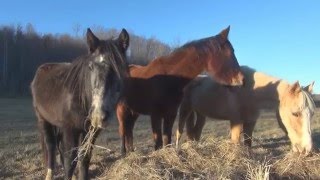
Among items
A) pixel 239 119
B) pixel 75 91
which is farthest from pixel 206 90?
pixel 75 91

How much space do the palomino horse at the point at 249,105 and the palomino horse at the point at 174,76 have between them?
1.78ft

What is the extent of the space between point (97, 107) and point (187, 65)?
307 cm

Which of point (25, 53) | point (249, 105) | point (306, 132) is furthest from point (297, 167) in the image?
point (25, 53)

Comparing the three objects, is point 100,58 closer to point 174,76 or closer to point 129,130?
point 174,76

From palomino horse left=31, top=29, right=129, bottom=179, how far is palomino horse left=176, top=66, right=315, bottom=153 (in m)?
2.31

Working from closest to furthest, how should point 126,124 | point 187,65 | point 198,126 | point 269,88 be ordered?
point 187,65
point 269,88
point 126,124
point 198,126

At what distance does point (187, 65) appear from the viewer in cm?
795

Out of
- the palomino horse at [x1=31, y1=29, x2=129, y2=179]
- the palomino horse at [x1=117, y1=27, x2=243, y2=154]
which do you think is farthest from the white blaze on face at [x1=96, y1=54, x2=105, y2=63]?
the palomino horse at [x1=117, y1=27, x2=243, y2=154]

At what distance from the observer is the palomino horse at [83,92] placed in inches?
207

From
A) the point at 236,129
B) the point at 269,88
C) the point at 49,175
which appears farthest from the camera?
the point at 236,129

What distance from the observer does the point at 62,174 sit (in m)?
7.26

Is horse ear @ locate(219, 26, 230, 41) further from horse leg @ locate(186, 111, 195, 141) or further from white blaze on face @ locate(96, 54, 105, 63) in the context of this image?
white blaze on face @ locate(96, 54, 105, 63)

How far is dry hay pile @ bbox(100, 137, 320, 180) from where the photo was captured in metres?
5.11

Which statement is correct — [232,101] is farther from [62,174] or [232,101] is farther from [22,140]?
[22,140]
